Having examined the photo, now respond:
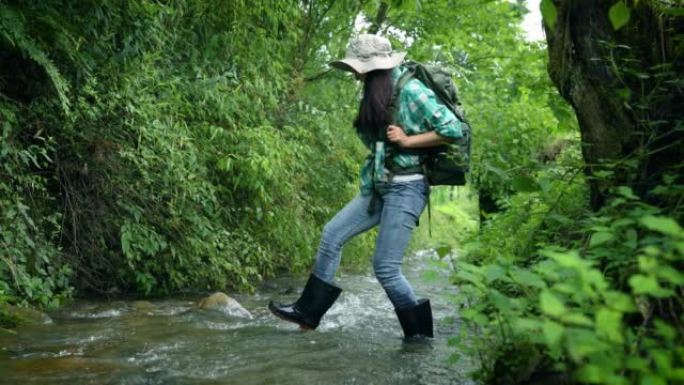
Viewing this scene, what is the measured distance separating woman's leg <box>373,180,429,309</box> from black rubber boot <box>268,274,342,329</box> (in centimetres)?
45

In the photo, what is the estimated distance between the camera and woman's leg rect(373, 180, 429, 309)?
4977 mm

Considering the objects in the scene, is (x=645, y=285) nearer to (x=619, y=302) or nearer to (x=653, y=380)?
Result: (x=619, y=302)

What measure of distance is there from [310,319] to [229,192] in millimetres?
3229

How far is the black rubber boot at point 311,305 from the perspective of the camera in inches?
208

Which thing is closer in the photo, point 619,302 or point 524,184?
point 619,302

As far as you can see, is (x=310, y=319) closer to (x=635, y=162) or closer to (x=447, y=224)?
(x=635, y=162)

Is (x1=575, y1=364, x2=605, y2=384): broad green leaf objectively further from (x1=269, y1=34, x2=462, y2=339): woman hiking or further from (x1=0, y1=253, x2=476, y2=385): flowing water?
(x1=269, y1=34, x2=462, y2=339): woman hiking

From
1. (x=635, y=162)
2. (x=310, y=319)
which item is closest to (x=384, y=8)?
(x=310, y=319)

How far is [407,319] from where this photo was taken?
5.14 metres

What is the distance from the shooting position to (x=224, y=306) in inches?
259

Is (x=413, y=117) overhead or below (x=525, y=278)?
overhead

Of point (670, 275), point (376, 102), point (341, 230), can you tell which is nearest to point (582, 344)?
point (670, 275)

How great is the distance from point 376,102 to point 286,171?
3.68 metres

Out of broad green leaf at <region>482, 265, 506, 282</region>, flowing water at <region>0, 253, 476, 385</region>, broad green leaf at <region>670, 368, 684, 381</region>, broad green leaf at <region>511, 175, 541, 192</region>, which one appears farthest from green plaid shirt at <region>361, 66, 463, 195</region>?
broad green leaf at <region>670, 368, 684, 381</region>
